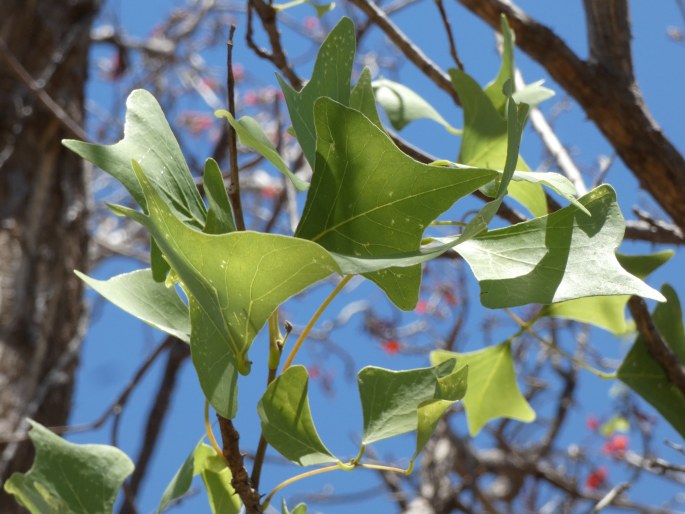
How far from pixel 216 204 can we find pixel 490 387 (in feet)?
1.24

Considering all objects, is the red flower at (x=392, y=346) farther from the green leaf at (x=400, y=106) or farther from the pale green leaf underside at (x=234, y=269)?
the pale green leaf underside at (x=234, y=269)

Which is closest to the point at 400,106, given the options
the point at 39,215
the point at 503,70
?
the point at 503,70

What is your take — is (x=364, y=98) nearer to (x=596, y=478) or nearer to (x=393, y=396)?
(x=393, y=396)

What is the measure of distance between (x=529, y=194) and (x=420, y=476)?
6.85ft

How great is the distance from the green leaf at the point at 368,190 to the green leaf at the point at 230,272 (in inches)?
2.1

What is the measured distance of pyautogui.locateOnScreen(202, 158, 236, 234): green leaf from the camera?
445mm

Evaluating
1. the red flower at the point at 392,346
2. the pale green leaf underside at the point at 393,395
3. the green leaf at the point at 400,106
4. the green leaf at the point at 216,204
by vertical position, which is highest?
the green leaf at the point at 400,106

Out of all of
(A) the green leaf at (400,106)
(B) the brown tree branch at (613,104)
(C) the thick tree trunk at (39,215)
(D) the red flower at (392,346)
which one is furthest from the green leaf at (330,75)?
(D) the red flower at (392,346)

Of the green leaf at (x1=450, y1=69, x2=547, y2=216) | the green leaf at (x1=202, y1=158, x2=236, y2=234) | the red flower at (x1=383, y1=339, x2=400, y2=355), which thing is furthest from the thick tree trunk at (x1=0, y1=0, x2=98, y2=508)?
the red flower at (x1=383, y1=339, x2=400, y2=355)

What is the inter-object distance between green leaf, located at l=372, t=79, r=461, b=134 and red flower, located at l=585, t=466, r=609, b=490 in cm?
244

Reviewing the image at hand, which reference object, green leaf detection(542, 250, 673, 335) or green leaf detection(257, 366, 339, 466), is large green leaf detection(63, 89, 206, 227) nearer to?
green leaf detection(257, 366, 339, 466)

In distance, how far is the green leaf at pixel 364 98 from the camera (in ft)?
1.73

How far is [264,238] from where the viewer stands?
388mm

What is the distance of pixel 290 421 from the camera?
1.58 feet
